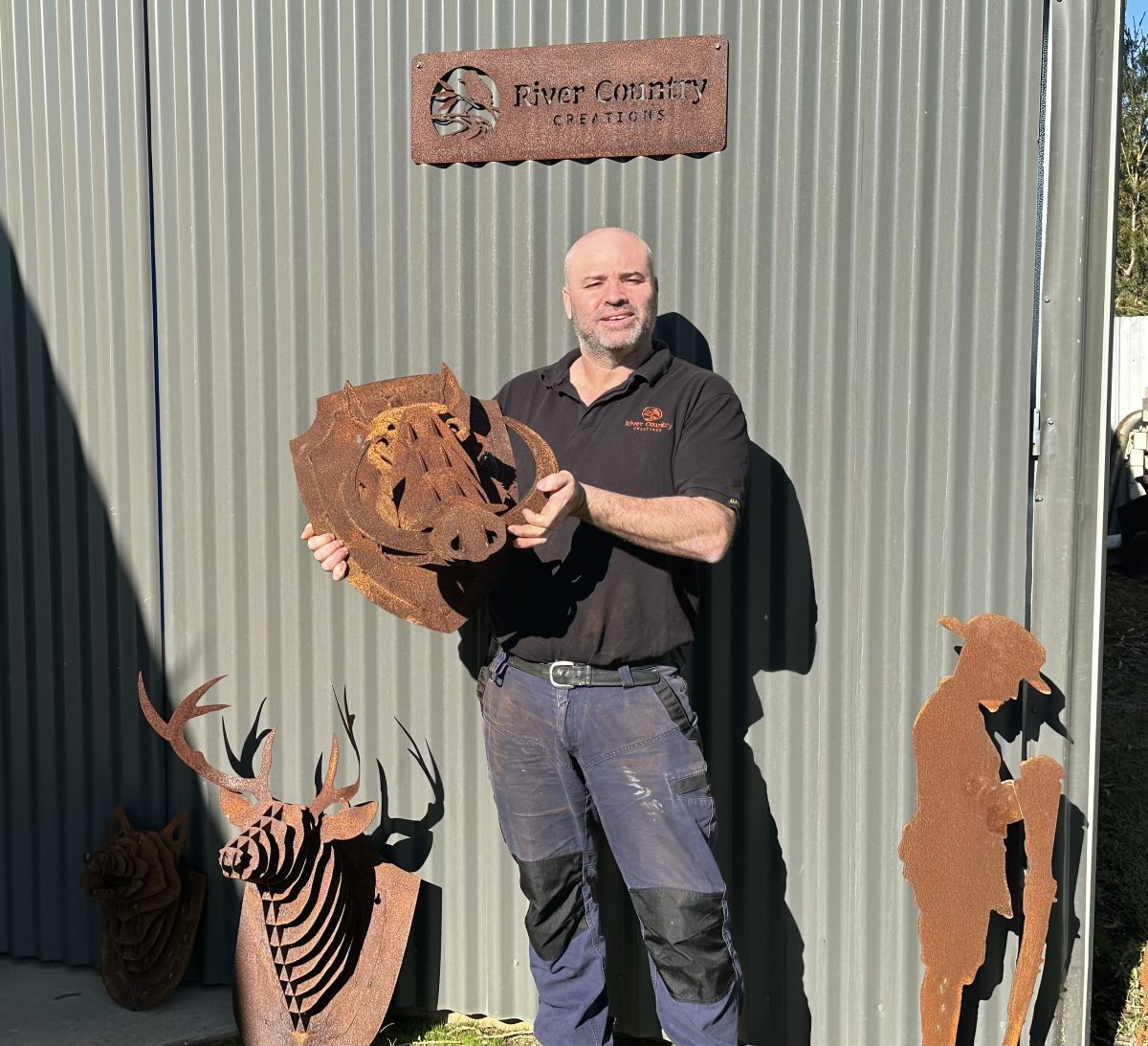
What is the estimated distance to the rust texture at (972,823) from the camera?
2.65 m

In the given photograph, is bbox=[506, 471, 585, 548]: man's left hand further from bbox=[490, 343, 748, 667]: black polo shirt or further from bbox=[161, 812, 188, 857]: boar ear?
bbox=[161, 812, 188, 857]: boar ear

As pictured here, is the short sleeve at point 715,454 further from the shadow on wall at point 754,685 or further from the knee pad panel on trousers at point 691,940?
the knee pad panel on trousers at point 691,940

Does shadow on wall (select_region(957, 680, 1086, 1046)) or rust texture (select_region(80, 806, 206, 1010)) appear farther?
rust texture (select_region(80, 806, 206, 1010))

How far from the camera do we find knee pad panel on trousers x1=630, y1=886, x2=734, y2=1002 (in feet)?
8.05

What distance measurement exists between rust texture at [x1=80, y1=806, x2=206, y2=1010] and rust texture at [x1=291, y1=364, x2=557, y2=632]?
4.17 feet

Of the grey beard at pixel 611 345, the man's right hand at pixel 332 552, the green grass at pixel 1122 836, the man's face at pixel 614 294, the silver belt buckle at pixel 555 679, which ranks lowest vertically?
the green grass at pixel 1122 836

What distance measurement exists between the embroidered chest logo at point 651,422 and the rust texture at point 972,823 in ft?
2.76

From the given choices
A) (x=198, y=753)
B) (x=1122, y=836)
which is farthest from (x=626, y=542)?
(x=1122, y=836)

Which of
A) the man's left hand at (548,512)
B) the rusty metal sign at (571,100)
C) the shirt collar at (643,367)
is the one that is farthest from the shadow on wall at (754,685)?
the man's left hand at (548,512)

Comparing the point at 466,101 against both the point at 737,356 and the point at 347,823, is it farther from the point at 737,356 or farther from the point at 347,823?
the point at 347,823

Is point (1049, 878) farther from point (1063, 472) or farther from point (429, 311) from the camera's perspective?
point (429, 311)

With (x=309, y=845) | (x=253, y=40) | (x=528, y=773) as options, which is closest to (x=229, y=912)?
(x=309, y=845)

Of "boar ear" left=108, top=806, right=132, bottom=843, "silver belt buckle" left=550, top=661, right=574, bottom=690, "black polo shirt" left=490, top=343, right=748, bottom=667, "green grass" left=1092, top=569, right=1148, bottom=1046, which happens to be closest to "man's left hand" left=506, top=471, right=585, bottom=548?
"black polo shirt" left=490, top=343, right=748, bottom=667

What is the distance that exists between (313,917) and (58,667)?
1.19 meters
